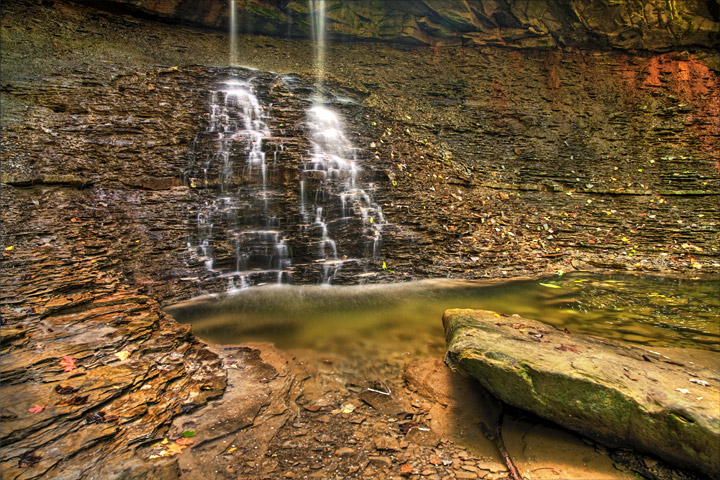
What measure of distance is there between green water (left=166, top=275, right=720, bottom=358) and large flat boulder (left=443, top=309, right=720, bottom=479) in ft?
3.80

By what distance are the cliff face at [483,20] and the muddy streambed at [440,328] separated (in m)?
11.6

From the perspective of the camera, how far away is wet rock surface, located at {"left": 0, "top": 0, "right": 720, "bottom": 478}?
9.68ft

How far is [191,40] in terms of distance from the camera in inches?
513

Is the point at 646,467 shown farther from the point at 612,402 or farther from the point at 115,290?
the point at 115,290

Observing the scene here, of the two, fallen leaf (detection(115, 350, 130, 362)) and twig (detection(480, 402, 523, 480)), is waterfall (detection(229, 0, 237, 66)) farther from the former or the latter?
twig (detection(480, 402, 523, 480))

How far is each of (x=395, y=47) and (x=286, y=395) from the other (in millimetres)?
15364

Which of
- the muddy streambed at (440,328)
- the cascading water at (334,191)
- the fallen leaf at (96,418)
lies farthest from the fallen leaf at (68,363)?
the cascading water at (334,191)

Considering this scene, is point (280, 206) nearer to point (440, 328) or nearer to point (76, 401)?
point (440, 328)

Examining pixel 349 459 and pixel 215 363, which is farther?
pixel 215 363

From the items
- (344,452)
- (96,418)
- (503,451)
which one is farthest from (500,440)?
(96,418)

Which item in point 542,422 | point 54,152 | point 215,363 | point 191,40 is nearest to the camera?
point 542,422

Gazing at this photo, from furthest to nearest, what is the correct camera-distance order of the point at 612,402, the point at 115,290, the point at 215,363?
the point at 115,290 → the point at 215,363 → the point at 612,402

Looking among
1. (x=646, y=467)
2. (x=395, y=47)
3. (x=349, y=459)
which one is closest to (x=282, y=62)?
(x=395, y=47)

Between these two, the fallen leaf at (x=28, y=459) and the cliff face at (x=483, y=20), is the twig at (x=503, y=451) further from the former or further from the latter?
the cliff face at (x=483, y=20)
